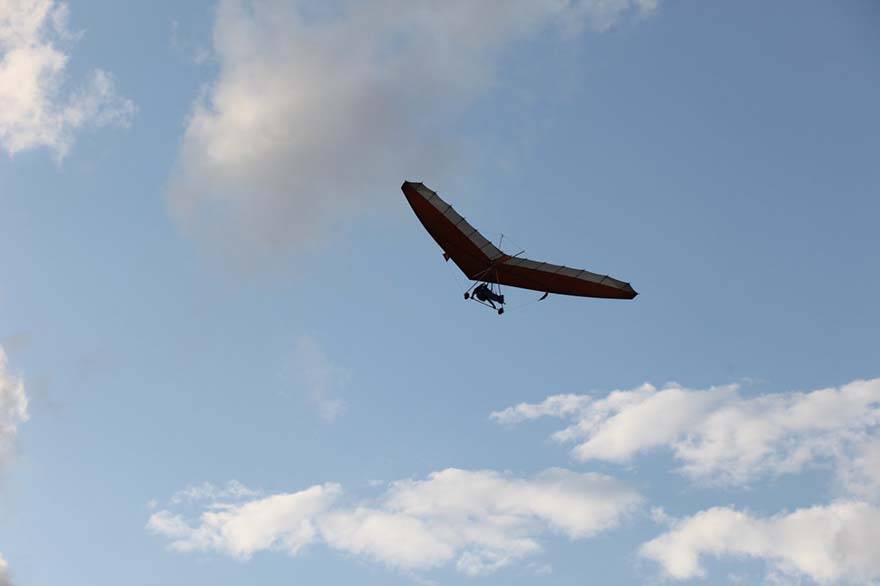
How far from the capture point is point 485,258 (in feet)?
171

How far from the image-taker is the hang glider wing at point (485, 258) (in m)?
51.4

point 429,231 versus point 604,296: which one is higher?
point 429,231

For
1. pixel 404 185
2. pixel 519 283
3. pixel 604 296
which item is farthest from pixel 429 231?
pixel 604 296

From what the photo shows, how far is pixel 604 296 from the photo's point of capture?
5244cm

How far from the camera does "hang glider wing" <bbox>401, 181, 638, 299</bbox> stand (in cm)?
5144

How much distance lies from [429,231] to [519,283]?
6575 mm

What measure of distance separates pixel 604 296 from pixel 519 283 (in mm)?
5370

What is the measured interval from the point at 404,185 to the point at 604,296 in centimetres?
1369

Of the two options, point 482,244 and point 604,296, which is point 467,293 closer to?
point 482,244

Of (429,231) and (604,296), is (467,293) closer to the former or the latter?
(429,231)

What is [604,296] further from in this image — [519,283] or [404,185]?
[404,185]

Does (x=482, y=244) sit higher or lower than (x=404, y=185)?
lower

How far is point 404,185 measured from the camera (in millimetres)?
51969

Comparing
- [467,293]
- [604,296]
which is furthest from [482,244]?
[604,296]
